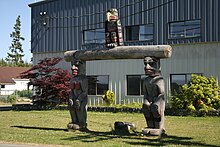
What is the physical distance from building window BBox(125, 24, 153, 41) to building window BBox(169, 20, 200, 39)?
1612mm

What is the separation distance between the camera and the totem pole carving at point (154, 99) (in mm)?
15375

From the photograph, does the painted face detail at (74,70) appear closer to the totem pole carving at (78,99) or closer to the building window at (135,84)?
the totem pole carving at (78,99)

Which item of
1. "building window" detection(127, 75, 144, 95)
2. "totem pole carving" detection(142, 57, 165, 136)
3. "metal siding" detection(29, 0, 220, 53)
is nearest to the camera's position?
"totem pole carving" detection(142, 57, 165, 136)

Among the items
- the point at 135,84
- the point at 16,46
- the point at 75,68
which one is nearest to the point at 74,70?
the point at 75,68

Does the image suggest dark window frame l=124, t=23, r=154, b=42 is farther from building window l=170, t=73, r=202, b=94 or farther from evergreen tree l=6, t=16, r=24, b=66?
evergreen tree l=6, t=16, r=24, b=66

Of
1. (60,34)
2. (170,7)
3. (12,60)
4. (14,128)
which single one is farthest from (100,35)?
(12,60)

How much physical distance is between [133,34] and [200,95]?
805 centimetres

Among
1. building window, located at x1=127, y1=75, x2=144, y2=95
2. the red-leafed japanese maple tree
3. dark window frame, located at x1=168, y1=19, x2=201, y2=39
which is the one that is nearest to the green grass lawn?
dark window frame, located at x1=168, y1=19, x2=201, y2=39

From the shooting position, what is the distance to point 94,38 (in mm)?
33281

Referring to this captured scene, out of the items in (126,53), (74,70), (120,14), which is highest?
(120,14)

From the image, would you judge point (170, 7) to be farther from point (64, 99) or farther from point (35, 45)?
point (35, 45)

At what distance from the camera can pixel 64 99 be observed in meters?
31.6

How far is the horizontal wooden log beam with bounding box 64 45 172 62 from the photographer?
1555cm

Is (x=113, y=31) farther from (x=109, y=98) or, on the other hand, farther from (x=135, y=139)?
(x=109, y=98)
